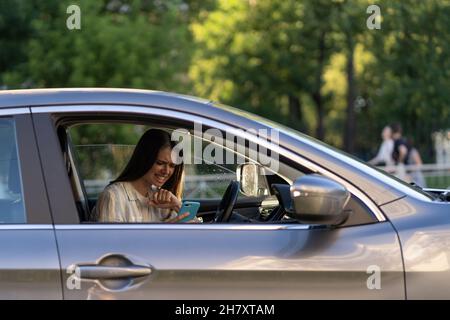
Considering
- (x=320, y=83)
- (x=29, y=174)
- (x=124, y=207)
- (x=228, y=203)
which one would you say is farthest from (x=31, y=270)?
(x=320, y=83)

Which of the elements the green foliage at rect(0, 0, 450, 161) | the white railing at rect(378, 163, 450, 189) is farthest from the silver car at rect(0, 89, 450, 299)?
the green foliage at rect(0, 0, 450, 161)

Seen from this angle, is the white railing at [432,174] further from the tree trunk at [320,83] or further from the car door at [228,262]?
the car door at [228,262]

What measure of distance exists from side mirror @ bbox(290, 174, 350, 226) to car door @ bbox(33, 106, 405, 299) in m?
0.09

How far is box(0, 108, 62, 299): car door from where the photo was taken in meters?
3.02

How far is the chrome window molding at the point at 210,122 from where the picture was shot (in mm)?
3193

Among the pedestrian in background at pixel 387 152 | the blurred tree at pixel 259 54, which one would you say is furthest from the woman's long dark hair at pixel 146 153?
the blurred tree at pixel 259 54

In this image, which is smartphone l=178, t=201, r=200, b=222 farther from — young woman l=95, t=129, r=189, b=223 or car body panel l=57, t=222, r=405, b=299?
car body panel l=57, t=222, r=405, b=299

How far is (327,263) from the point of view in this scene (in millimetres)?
3062

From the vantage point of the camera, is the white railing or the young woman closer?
the young woman

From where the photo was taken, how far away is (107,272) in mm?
3012

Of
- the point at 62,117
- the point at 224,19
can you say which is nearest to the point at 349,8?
the point at 224,19

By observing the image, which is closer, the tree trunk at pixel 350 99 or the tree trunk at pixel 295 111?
the tree trunk at pixel 350 99
